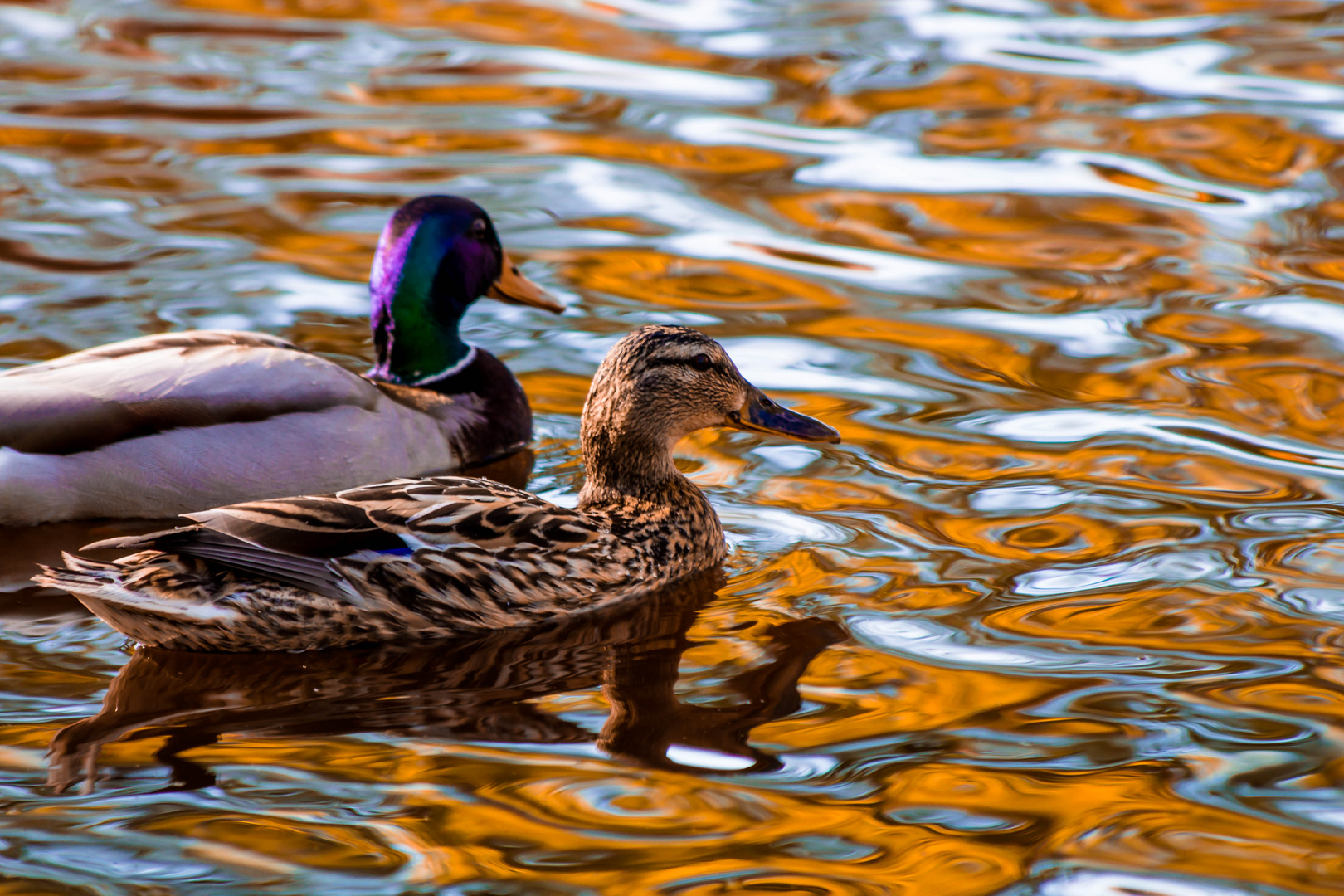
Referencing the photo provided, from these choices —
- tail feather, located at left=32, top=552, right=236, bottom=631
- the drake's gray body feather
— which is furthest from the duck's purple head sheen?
tail feather, located at left=32, top=552, right=236, bottom=631

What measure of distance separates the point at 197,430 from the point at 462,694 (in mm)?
2262

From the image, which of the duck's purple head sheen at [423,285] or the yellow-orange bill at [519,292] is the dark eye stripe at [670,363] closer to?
the duck's purple head sheen at [423,285]

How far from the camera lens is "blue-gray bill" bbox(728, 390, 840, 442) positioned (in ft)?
23.2

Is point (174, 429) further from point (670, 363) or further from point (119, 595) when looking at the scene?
point (670, 363)

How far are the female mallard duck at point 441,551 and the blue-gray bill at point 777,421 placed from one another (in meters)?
0.19

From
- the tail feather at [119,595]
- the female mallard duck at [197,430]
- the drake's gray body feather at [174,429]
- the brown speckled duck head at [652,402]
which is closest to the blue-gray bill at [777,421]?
the brown speckled duck head at [652,402]

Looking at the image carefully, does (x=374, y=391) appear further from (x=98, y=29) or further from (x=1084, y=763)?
(x=98, y=29)

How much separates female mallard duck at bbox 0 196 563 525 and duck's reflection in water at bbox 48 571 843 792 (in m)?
1.45

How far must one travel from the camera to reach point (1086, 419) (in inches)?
314

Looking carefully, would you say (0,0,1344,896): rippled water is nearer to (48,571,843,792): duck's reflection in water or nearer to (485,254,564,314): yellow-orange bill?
A: (48,571,843,792): duck's reflection in water

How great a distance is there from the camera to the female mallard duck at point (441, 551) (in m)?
5.84

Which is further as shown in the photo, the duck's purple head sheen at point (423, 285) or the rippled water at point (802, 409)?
the duck's purple head sheen at point (423, 285)

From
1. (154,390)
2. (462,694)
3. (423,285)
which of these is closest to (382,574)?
(462,694)

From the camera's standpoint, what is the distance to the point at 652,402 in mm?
6805
